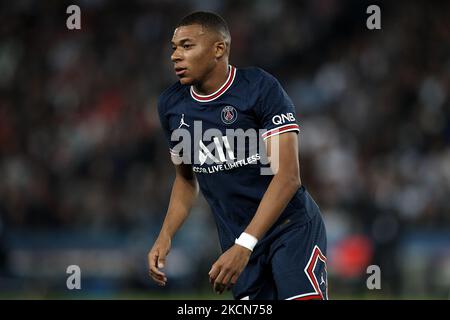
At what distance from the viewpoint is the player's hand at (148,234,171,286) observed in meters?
4.93

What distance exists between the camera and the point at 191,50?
4840 mm

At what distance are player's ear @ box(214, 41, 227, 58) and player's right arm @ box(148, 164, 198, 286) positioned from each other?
84 centimetres

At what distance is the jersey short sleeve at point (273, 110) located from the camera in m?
4.76

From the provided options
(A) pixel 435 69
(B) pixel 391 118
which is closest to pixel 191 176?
(B) pixel 391 118

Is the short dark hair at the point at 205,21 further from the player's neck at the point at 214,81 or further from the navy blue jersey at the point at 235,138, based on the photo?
the navy blue jersey at the point at 235,138

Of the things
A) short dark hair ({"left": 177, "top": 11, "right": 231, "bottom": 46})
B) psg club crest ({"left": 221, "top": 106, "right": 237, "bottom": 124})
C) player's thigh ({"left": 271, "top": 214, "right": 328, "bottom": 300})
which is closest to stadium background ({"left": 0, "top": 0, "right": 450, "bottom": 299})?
player's thigh ({"left": 271, "top": 214, "right": 328, "bottom": 300})

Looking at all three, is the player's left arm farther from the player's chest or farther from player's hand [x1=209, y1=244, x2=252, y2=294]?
the player's chest

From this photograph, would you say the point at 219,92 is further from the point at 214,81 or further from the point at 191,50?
the point at 191,50

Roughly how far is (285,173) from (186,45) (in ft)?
3.02

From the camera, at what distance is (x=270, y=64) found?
16344mm

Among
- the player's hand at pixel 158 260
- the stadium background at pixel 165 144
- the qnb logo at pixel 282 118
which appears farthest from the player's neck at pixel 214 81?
the stadium background at pixel 165 144

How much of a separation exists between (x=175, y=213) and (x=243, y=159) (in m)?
0.67

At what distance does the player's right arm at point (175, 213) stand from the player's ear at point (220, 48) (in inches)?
33.0

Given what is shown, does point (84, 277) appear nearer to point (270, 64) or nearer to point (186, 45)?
point (270, 64)
